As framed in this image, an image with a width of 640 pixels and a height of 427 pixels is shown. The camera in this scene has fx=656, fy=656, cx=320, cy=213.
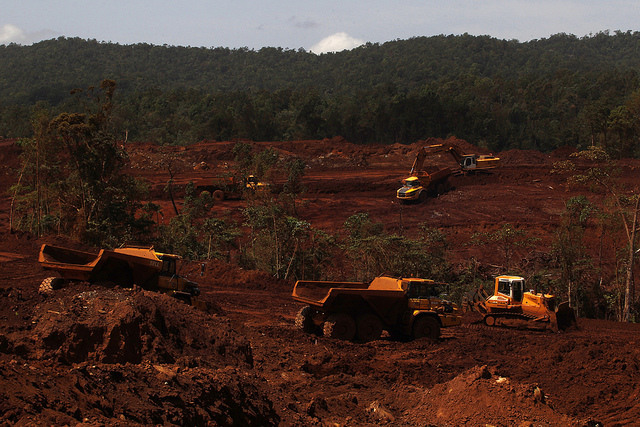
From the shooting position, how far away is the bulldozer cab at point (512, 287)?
2088 centimetres

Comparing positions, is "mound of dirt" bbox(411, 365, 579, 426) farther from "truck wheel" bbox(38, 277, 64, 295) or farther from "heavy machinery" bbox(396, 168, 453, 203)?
"heavy machinery" bbox(396, 168, 453, 203)

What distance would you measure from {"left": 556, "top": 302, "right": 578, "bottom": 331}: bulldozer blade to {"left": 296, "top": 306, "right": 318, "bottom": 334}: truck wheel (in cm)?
803

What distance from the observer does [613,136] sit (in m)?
68.6

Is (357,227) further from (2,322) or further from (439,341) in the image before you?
(2,322)

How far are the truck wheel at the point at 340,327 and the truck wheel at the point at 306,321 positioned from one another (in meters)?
0.60

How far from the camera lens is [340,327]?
17.3m

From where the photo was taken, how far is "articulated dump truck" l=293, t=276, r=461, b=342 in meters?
17.3

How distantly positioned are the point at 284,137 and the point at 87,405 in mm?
74957

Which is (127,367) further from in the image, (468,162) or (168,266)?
(468,162)

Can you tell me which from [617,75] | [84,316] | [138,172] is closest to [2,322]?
[84,316]

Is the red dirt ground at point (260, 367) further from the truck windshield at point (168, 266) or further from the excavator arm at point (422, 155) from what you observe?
the excavator arm at point (422, 155)

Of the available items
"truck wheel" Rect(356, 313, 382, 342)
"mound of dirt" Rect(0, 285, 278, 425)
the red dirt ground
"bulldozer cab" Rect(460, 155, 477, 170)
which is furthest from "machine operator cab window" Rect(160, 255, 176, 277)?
"bulldozer cab" Rect(460, 155, 477, 170)

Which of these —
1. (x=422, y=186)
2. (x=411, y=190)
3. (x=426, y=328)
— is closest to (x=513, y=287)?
(x=426, y=328)

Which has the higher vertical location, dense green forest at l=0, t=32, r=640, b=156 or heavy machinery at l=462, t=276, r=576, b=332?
dense green forest at l=0, t=32, r=640, b=156
